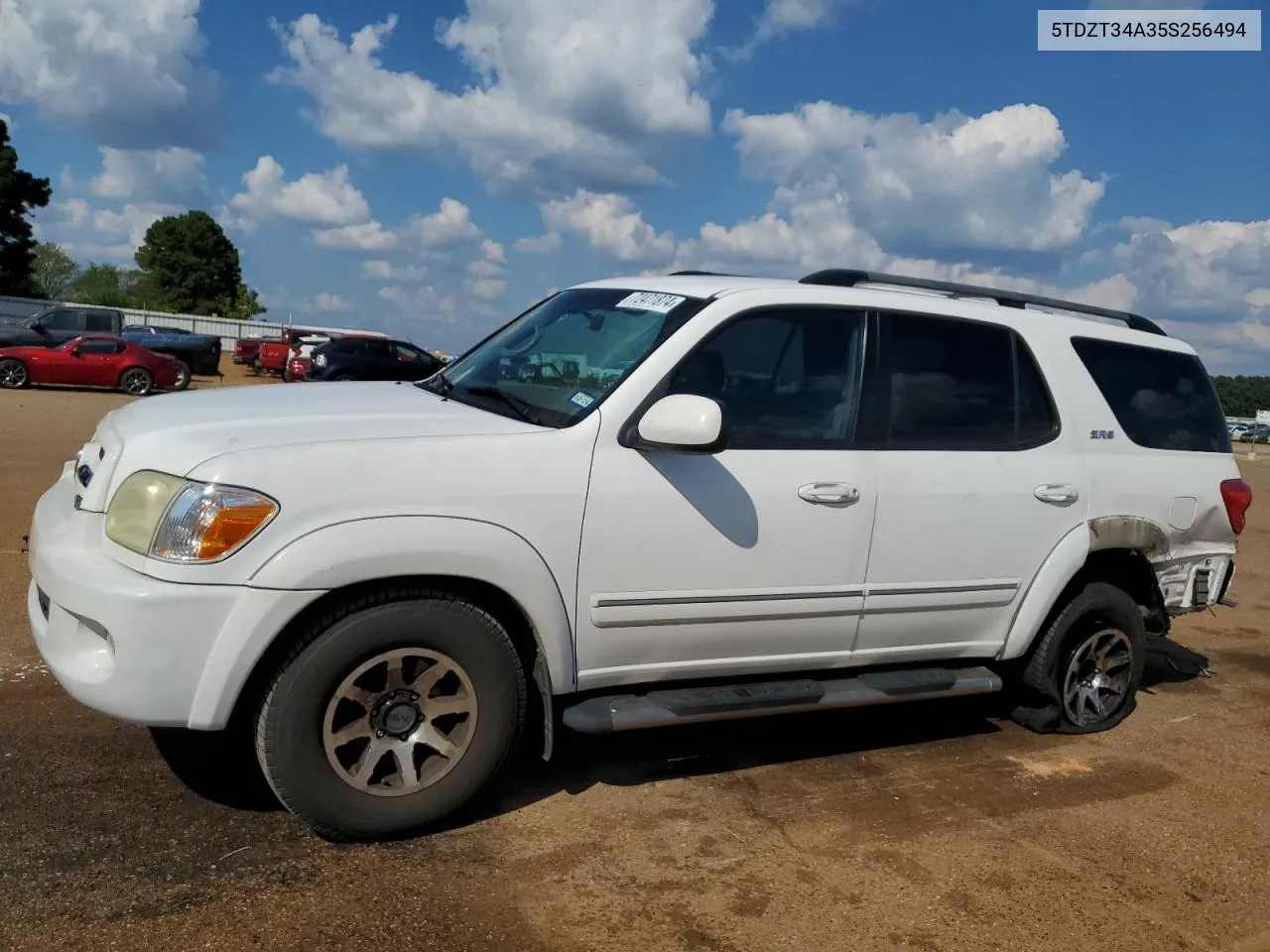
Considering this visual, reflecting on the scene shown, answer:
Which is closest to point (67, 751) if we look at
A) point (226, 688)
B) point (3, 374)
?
point (226, 688)

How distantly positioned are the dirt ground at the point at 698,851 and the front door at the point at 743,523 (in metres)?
0.58

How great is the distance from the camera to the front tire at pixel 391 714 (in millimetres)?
3330

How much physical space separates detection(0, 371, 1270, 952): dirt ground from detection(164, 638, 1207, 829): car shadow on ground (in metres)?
0.02

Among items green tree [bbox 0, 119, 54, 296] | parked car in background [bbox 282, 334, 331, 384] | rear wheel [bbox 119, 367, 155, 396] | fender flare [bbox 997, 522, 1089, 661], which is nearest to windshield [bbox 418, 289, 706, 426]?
fender flare [bbox 997, 522, 1089, 661]

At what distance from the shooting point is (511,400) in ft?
13.4

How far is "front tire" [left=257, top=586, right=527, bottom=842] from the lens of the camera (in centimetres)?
333

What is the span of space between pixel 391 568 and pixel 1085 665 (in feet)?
11.6

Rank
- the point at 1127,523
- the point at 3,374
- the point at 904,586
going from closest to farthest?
1. the point at 904,586
2. the point at 1127,523
3. the point at 3,374

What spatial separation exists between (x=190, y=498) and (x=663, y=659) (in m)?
1.70

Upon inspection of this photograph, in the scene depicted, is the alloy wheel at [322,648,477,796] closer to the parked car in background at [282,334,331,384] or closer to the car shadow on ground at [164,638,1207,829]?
the car shadow on ground at [164,638,1207,829]

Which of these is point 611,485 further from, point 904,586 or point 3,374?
point 3,374

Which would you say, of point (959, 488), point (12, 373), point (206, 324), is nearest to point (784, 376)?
point (959, 488)

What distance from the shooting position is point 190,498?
10.5 feet

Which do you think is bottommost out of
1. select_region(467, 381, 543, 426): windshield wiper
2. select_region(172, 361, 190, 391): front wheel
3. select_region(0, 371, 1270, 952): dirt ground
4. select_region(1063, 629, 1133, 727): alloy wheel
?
select_region(0, 371, 1270, 952): dirt ground
